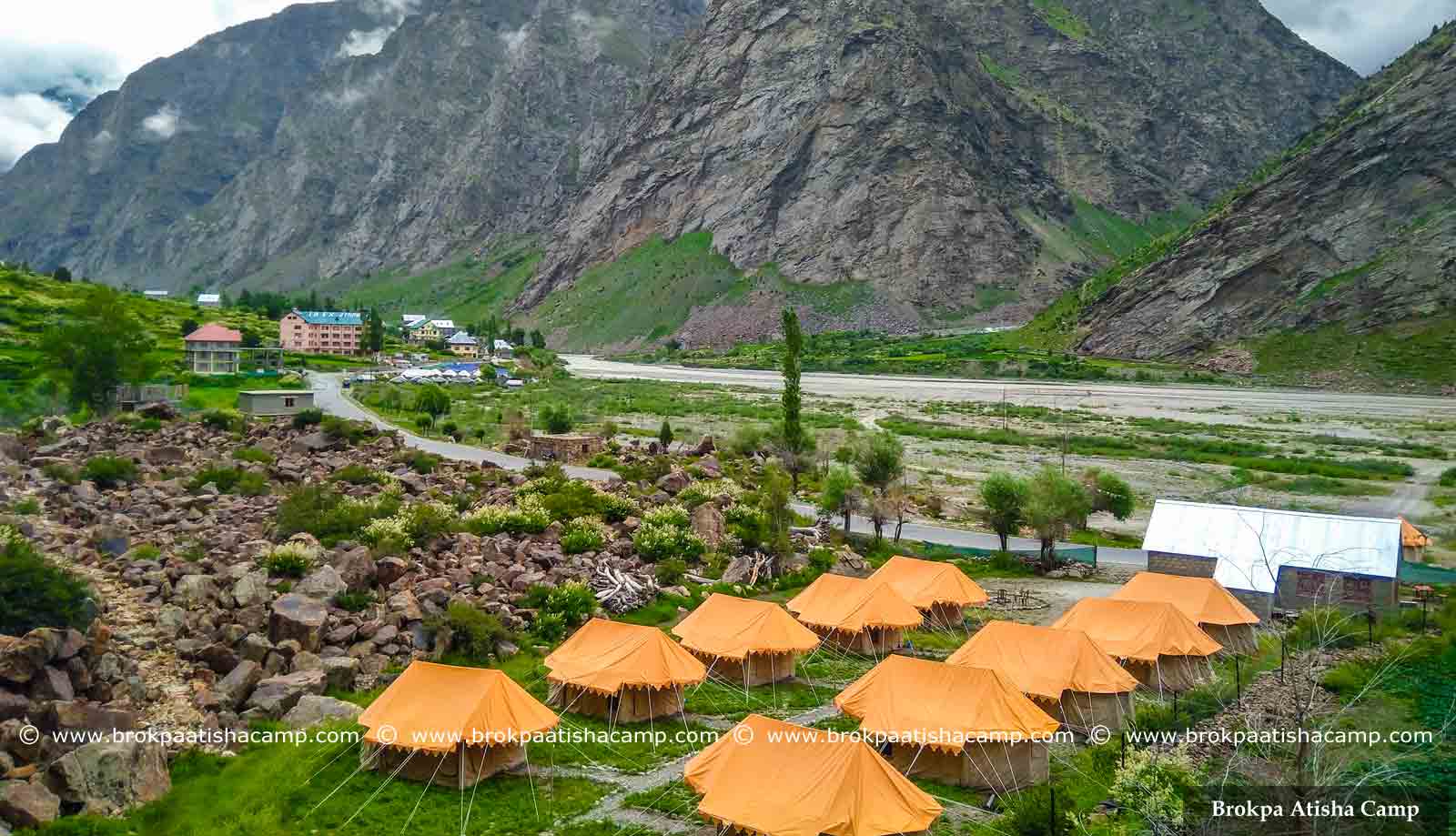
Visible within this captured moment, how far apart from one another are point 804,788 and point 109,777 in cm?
1307

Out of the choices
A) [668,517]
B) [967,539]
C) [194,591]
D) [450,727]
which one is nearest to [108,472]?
[194,591]

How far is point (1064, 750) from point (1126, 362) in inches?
5219

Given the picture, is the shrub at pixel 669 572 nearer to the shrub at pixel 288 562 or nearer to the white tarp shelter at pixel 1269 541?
the shrub at pixel 288 562

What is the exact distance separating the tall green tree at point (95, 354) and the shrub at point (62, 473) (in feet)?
84.9

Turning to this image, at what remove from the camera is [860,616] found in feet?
97.3

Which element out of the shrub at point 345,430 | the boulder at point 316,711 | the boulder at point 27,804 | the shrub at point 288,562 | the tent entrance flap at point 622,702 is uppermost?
the shrub at point 345,430

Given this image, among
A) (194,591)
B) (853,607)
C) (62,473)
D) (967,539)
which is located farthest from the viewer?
(967,539)

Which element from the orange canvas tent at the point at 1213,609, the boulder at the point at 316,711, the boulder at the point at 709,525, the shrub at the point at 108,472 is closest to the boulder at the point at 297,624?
the boulder at the point at 316,711

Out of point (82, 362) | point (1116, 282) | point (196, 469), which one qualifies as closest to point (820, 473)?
point (196, 469)

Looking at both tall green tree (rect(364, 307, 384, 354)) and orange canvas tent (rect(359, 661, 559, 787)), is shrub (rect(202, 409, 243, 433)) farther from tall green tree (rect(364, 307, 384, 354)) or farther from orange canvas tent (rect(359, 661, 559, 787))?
tall green tree (rect(364, 307, 384, 354))

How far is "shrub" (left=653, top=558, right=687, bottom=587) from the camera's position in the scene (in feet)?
118

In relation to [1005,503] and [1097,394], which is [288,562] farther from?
[1097,394]

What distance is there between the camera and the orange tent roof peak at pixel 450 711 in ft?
62.5

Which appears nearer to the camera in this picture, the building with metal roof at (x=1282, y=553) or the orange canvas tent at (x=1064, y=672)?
the orange canvas tent at (x=1064, y=672)
